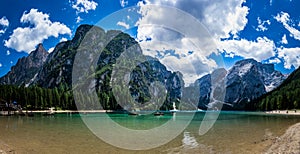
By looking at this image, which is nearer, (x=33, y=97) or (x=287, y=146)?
(x=287, y=146)

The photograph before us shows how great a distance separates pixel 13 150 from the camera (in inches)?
818

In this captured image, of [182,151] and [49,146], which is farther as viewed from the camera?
[49,146]

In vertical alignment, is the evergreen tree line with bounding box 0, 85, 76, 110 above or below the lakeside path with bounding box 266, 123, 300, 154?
above

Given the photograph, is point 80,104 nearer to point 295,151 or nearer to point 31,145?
point 31,145

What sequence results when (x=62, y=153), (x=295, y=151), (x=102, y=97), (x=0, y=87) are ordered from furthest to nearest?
(x=102, y=97), (x=0, y=87), (x=62, y=153), (x=295, y=151)

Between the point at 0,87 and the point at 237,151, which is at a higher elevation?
the point at 0,87

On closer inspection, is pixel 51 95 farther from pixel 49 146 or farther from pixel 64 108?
pixel 49 146

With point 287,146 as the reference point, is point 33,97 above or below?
above

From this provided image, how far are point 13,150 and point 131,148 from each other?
976 centimetres

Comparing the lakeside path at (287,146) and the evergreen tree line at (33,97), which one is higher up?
the evergreen tree line at (33,97)

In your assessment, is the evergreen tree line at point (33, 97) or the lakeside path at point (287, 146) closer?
the lakeside path at point (287, 146)

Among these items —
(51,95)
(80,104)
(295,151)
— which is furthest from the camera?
(80,104)

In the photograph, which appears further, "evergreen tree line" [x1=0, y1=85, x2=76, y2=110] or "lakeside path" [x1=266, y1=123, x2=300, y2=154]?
"evergreen tree line" [x1=0, y1=85, x2=76, y2=110]

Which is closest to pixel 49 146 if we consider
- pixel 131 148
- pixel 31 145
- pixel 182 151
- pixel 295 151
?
pixel 31 145
